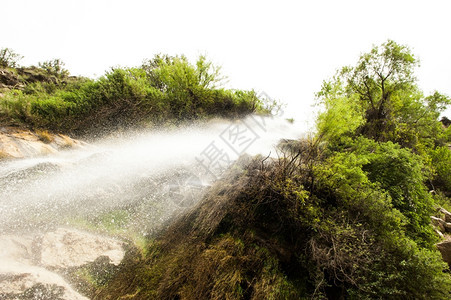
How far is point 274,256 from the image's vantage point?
4051 millimetres

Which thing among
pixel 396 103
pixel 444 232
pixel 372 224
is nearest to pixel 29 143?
pixel 372 224

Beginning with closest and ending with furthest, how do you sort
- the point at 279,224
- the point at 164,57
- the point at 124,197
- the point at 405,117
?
the point at 279,224
the point at 124,197
the point at 405,117
the point at 164,57

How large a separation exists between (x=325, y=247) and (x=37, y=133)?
13.0 metres

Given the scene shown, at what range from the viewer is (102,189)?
630 cm

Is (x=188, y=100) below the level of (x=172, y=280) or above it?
above

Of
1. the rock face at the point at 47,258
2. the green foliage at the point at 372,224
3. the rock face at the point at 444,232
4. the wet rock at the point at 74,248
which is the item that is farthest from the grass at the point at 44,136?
the rock face at the point at 444,232

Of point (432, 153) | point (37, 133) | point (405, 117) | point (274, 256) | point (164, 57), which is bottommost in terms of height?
point (274, 256)

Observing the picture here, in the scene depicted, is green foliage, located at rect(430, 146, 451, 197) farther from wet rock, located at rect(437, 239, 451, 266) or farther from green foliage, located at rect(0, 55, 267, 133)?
green foliage, located at rect(0, 55, 267, 133)

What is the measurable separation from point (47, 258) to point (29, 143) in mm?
6515

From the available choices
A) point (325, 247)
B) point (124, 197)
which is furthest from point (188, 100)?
point (325, 247)

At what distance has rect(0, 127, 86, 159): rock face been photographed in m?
6.77

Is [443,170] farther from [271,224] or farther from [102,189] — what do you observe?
[102,189]

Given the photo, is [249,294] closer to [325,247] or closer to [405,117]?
[325,247]

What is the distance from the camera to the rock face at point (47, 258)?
326 cm
